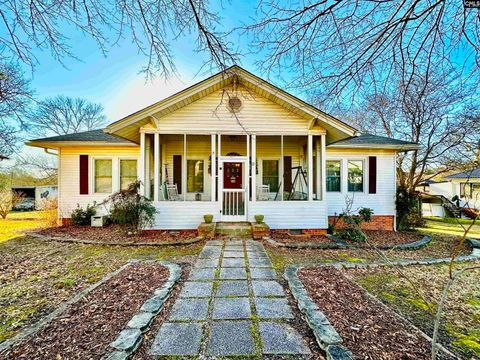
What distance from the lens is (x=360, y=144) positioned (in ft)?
30.4

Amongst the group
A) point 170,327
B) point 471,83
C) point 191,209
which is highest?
point 471,83

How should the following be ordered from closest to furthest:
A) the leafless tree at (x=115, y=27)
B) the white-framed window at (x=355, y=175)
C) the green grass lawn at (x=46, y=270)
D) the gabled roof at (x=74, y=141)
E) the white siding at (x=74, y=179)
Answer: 1. the leafless tree at (x=115, y=27)
2. the green grass lawn at (x=46, y=270)
3. the gabled roof at (x=74, y=141)
4. the white siding at (x=74, y=179)
5. the white-framed window at (x=355, y=175)

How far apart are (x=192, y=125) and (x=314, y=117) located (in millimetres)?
3861

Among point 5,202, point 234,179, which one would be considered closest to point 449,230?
point 234,179

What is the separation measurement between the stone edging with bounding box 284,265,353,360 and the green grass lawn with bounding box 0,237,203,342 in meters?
2.79

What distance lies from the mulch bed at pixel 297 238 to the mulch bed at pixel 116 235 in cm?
248

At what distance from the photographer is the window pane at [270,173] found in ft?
33.1

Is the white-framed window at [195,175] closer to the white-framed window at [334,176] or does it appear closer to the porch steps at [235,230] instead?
the porch steps at [235,230]

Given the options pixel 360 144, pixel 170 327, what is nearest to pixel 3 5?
pixel 170 327

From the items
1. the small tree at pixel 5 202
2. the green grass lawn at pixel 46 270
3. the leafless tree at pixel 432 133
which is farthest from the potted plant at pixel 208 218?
the small tree at pixel 5 202

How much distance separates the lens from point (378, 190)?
9.52 meters

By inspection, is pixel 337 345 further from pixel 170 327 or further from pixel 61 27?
pixel 61 27

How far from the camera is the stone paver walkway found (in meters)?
2.13

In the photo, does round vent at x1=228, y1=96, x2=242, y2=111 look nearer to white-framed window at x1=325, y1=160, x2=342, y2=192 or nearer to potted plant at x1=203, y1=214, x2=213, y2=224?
potted plant at x1=203, y1=214, x2=213, y2=224
